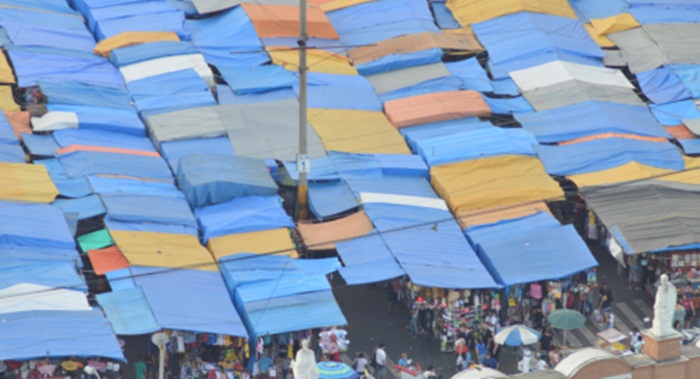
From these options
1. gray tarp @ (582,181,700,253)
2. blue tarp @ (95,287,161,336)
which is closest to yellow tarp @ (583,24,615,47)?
gray tarp @ (582,181,700,253)

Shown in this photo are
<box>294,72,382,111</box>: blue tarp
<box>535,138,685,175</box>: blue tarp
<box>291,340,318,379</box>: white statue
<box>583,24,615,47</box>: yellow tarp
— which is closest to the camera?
<box>291,340,318,379</box>: white statue

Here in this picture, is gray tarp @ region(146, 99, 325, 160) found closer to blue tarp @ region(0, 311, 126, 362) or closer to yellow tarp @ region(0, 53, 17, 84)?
yellow tarp @ region(0, 53, 17, 84)

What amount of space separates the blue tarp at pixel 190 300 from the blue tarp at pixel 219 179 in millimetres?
3291

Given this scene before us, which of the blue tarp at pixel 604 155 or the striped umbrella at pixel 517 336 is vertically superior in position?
the blue tarp at pixel 604 155

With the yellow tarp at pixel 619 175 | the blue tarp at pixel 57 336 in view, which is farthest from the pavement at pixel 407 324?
the blue tarp at pixel 57 336

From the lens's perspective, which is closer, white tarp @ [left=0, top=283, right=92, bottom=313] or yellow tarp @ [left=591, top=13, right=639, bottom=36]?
white tarp @ [left=0, top=283, right=92, bottom=313]

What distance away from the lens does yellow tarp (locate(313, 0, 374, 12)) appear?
53.0 meters

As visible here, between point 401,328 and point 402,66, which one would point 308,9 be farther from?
point 401,328

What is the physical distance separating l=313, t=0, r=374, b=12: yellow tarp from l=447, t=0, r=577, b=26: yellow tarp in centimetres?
321

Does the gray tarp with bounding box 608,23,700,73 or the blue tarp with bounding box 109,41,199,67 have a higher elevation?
the blue tarp with bounding box 109,41,199,67

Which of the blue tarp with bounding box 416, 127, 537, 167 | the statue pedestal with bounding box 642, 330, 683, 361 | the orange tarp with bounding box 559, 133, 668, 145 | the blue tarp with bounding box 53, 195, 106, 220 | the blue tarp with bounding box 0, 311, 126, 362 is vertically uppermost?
the statue pedestal with bounding box 642, 330, 683, 361

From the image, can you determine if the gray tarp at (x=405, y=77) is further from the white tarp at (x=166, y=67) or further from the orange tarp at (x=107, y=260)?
the orange tarp at (x=107, y=260)

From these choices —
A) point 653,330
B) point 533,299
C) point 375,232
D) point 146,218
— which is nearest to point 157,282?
point 146,218

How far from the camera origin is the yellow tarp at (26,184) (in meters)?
40.8
